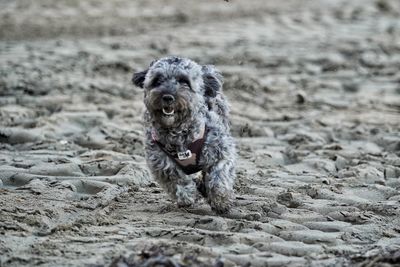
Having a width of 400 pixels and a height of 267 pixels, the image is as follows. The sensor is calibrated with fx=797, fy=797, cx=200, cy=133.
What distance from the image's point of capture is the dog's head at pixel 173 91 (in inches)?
254

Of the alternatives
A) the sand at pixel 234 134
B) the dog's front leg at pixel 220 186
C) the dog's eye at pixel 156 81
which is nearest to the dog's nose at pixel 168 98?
the dog's eye at pixel 156 81

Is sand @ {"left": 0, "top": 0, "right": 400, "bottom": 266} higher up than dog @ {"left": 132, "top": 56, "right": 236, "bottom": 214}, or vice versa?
dog @ {"left": 132, "top": 56, "right": 236, "bottom": 214}

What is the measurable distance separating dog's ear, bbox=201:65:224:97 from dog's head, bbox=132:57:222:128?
0.10m

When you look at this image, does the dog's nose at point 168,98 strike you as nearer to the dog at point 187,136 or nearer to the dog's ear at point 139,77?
the dog at point 187,136

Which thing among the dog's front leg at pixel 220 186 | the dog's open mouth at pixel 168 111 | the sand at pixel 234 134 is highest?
the dog's open mouth at pixel 168 111

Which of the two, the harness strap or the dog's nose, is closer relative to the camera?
the dog's nose

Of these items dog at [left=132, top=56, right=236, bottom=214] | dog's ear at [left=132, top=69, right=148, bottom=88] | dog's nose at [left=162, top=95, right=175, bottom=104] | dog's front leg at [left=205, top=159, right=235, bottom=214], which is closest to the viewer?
dog's nose at [left=162, top=95, right=175, bottom=104]

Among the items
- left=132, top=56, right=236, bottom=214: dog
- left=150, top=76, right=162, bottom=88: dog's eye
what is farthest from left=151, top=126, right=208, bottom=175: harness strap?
left=150, top=76, right=162, bottom=88: dog's eye

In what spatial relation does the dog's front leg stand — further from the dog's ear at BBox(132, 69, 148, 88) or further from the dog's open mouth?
the dog's ear at BBox(132, 69, 148, 88)

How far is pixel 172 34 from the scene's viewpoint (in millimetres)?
17031

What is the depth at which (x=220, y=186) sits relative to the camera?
6699mm

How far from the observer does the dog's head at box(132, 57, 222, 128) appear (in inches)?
254

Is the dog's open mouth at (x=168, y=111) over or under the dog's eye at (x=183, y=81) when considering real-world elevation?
under

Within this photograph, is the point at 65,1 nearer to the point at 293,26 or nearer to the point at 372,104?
the point at 293,26
